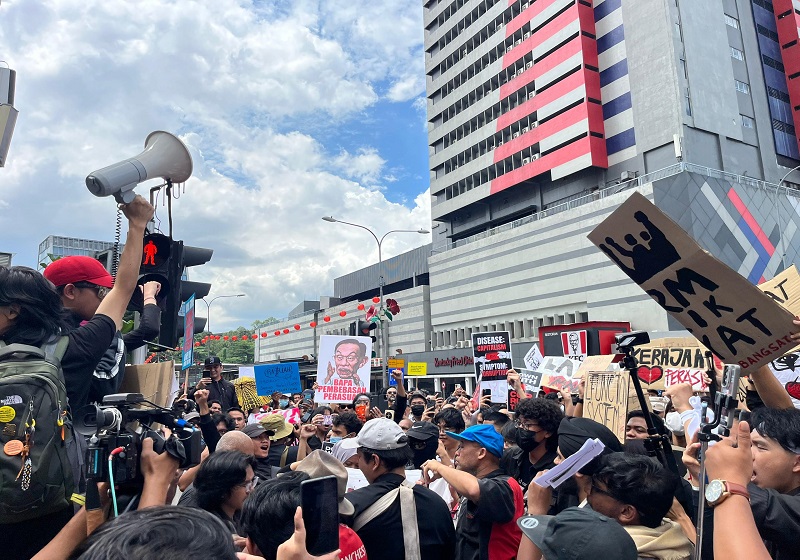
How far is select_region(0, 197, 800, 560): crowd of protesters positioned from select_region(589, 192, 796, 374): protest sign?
23 centimetres

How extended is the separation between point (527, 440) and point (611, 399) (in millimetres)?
1974

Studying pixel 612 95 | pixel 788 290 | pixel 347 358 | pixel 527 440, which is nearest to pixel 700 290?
pixel 527 440

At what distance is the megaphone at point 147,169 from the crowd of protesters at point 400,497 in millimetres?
135

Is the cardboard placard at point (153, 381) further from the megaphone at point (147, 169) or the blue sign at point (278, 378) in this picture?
the blue sign at point (278, 378)

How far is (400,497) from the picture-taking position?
2.97 m

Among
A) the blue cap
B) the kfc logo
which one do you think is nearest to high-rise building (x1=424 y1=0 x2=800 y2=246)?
the kfc logo

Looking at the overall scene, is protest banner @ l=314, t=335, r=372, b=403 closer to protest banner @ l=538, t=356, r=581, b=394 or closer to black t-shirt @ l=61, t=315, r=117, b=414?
protest banner @ l=538, t=356, r=581, b=394

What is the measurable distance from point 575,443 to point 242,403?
986 cm

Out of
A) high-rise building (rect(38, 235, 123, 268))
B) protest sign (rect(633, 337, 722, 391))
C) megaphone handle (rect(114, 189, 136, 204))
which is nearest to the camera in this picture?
megaphone handle (rect(114, 189, 136, 204))

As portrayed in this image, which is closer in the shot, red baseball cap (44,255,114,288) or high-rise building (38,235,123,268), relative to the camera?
red baseball cap (44,255,114,288)

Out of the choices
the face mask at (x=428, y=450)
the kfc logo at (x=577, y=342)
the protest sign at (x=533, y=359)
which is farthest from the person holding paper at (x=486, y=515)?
the kfc logo at (x=577, y=342)

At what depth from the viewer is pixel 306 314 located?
8381cm

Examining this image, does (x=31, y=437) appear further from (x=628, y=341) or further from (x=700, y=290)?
(x=700, y=290)

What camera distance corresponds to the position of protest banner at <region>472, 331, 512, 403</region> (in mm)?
10617
